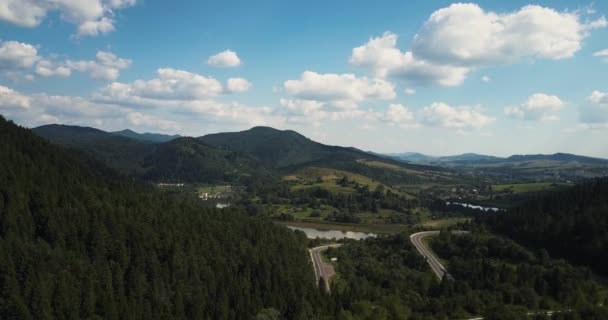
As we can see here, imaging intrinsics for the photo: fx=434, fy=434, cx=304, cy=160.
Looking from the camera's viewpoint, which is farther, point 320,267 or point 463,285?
point 320,267

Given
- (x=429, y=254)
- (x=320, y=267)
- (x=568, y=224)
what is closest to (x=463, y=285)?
(x=320, y=267)

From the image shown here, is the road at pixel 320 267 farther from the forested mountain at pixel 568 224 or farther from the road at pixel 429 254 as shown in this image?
the forested mountain at pixel 568 224

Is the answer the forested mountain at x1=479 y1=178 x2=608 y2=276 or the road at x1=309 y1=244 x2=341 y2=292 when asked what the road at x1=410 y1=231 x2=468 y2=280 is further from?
the road at x1=309 y1=244 x2=341 y2=292

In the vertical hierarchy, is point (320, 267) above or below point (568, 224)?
below

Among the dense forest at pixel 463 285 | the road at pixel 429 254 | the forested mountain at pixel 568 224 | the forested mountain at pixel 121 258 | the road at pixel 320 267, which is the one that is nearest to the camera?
the forested mountain at pixel 121 258

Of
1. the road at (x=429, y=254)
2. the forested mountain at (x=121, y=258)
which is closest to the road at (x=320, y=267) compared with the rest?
the forested mountain at (x=121, y=258)

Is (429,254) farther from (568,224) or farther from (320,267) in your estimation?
(568,224)

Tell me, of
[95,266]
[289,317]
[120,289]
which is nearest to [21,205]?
[95,266]
